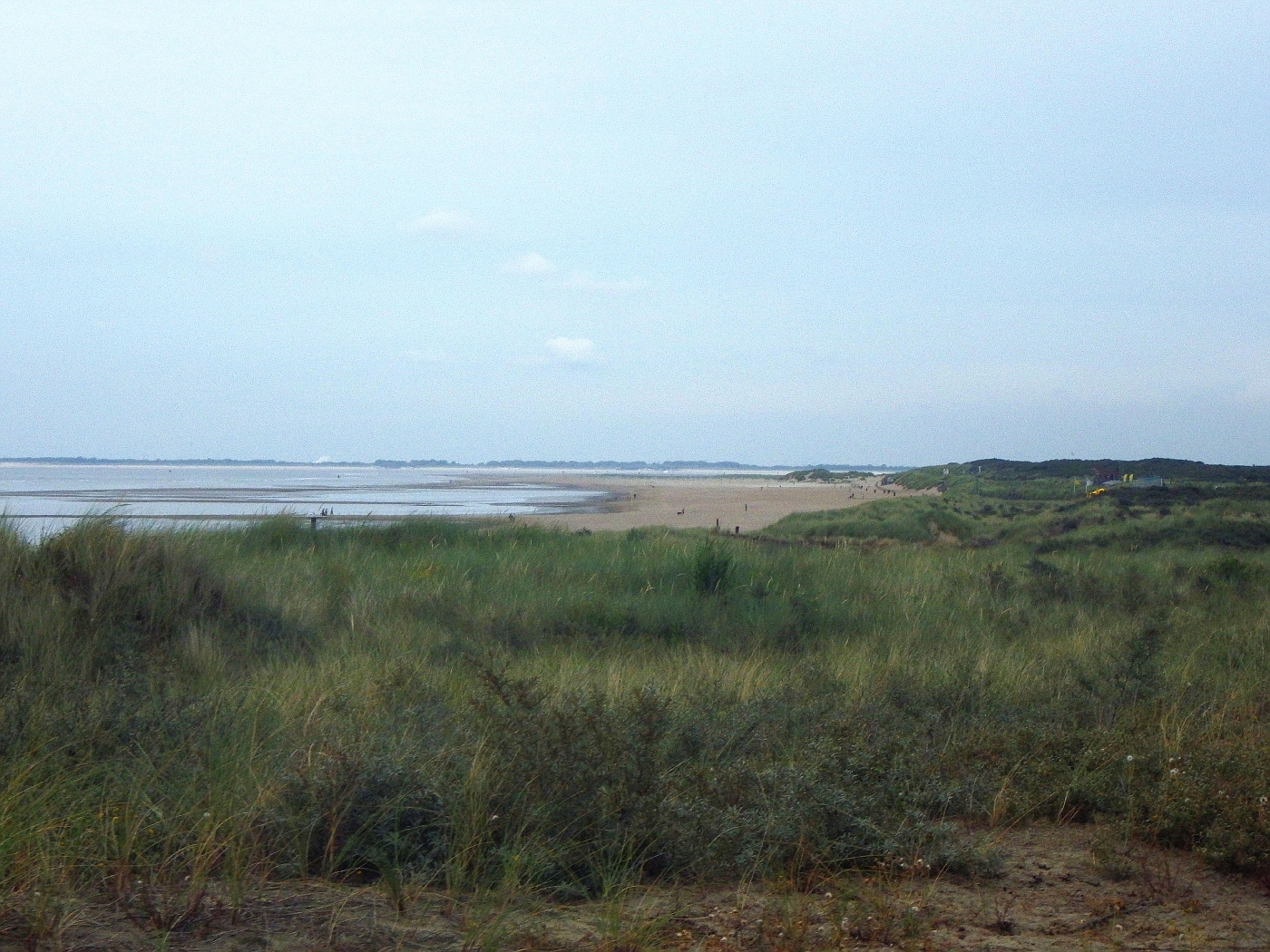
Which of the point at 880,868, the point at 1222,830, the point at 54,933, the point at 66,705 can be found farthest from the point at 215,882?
the point at 1222,830

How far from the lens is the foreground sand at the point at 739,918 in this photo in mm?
3250

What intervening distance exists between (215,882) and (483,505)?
1518 inches

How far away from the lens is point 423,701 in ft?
19.5

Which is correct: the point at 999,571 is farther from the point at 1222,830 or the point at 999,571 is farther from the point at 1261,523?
the point at 1261,523

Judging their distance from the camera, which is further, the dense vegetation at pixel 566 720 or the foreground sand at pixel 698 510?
the foreground sand at pixel 698 510

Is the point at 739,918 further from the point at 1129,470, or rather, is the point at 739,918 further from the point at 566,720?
the point at 1129,470

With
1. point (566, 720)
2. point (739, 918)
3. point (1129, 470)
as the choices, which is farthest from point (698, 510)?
point (739, 918)

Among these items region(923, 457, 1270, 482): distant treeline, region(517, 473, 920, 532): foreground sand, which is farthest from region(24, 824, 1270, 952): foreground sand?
region(923, 457, 1270, 482): distant treeline

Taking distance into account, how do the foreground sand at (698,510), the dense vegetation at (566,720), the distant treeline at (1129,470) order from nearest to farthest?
the dense vegetation at (566,720), the foreground sand at (698,510), the distant treeline at (1129,470)

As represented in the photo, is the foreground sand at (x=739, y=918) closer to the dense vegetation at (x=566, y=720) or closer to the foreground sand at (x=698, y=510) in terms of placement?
the dense vegetation at (x=566, y=720)

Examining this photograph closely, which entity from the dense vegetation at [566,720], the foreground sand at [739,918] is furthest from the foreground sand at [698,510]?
the foreground sand at [739,918]

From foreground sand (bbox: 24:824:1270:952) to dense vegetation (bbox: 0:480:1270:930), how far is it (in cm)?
9

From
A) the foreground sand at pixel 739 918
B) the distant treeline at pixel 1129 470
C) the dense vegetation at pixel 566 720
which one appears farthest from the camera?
the distant treeline at pixel 1129 470

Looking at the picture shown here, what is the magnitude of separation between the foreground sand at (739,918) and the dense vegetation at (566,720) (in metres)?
0.09
